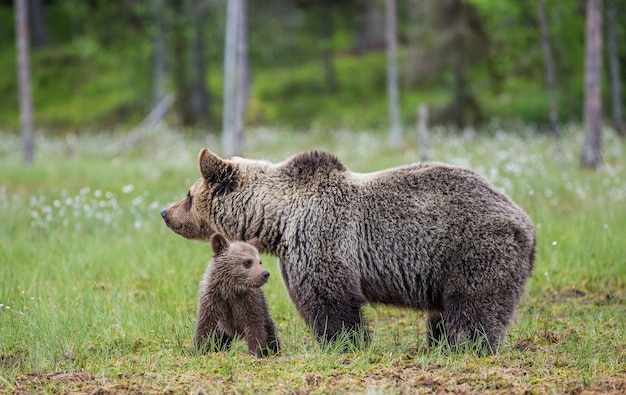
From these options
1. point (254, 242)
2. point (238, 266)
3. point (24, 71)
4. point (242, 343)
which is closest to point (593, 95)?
point (254, 242)

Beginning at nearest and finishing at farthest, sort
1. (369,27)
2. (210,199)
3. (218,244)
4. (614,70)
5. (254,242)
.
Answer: (218,244) < (254,242) < (210,199) < (614,70) < (369,27)

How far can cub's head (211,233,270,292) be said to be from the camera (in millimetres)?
6055

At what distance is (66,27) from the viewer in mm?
51656

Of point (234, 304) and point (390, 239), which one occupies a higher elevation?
point (390, 239)

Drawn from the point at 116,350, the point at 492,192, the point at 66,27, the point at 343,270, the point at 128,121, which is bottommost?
the point at 116,350

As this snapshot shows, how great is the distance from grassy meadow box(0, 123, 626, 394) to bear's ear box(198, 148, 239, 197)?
1.21 m

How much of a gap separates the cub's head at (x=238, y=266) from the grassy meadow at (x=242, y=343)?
0.56 metres

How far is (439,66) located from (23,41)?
13348 mm

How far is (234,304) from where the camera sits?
6.19 meters

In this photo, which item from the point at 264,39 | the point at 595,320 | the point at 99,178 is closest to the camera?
the point at 595,320

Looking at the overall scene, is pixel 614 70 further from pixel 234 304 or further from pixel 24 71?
pixel 234 304

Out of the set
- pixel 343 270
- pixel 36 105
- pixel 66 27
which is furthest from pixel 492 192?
pixel 66 27

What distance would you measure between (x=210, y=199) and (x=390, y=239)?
1.69m

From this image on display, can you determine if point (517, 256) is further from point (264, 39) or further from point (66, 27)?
point (66, 27)
